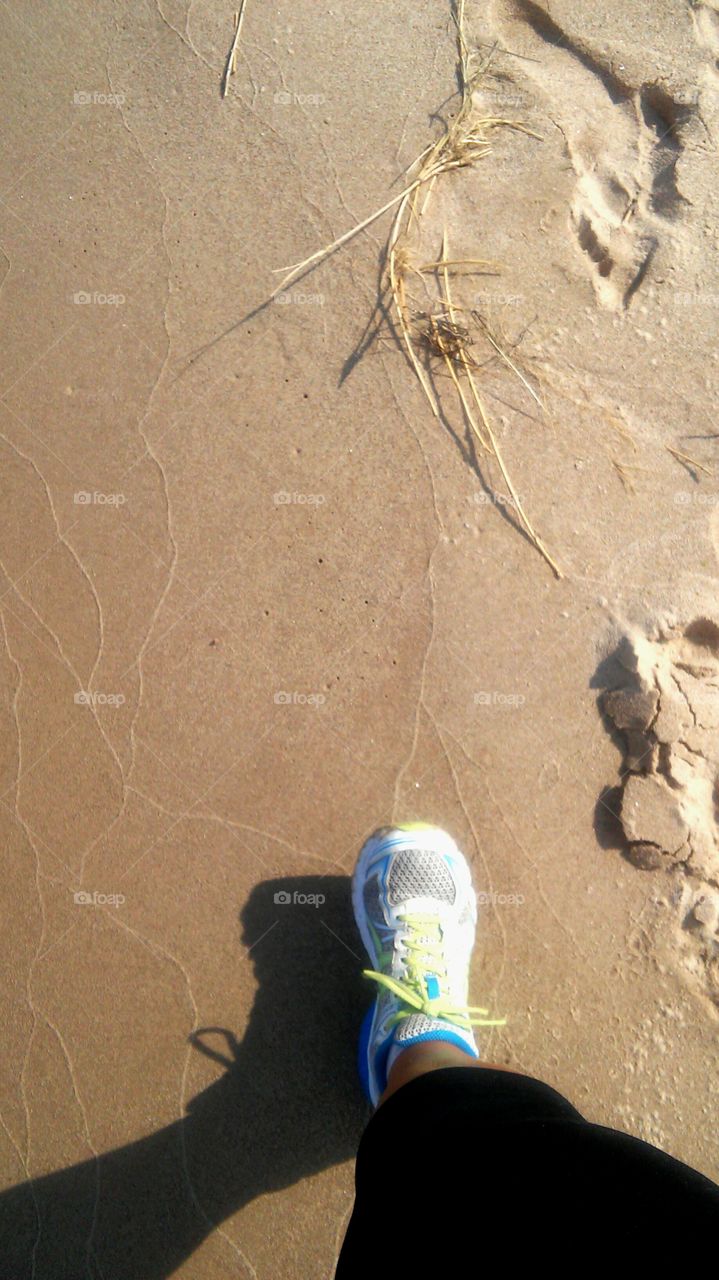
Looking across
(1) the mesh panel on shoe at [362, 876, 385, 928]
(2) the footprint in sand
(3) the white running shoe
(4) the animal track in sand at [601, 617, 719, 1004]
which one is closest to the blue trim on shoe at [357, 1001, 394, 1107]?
(3) the white running shoe

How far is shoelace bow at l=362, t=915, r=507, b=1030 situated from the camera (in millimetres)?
1637

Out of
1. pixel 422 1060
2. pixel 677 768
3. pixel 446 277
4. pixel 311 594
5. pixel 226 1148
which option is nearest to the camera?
pixel 422 1060

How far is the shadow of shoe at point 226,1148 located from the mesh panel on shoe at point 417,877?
0.23 m

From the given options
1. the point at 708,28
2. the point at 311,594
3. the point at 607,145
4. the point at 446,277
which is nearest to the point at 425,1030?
the point at 311,594

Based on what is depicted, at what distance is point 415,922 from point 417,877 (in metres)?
0.10

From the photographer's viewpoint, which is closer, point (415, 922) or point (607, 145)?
point (415, 922)

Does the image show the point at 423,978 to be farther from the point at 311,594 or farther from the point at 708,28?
the point at 708,28

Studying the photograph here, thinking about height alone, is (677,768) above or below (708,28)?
below

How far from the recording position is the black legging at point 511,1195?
0.93 metres

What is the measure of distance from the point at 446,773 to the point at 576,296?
4.45 ft

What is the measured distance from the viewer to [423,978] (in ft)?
5.53

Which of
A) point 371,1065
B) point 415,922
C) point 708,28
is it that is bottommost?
point 371,1065

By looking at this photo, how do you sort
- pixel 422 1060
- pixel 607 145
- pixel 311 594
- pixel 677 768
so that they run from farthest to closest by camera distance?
pixel 607 145
pixel 311 594
pixel 677 768
pixel 422 1060

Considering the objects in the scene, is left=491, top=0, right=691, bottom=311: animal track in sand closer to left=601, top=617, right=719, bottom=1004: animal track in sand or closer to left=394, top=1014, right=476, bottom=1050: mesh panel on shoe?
left=601, top=617, right=719, bottom=1004: animal track in sand
